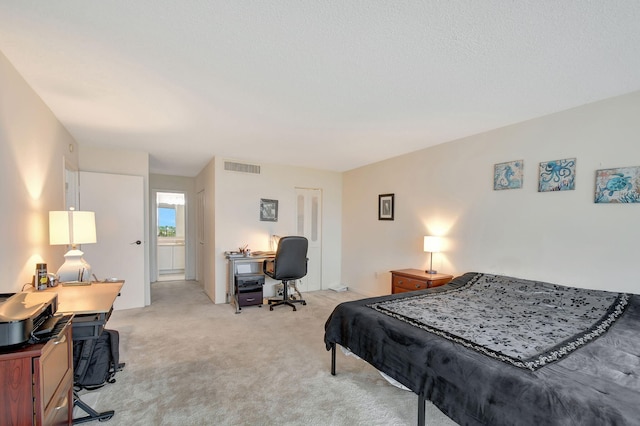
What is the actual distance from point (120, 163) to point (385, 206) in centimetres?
413

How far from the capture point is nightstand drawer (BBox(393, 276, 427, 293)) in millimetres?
3396

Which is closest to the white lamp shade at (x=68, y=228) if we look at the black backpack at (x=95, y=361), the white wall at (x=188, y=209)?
the black backpack at (x=95, y=361)

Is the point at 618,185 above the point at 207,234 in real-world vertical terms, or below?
above

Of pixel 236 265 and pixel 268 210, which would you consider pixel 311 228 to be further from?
pixel 236 265

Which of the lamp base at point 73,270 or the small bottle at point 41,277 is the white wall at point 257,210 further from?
the small bottle at point 41,277

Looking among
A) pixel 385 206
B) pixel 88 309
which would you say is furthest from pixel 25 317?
pixel 385 206

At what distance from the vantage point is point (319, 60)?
1.84 m

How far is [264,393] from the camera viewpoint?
217 centimetres

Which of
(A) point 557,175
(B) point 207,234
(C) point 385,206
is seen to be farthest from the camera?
(B) point 207,234

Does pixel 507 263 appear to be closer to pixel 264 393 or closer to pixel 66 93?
pixel 264 393

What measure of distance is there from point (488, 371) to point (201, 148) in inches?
159

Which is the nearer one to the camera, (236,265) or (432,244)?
(432,244)

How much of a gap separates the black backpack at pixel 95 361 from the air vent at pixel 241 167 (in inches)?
114

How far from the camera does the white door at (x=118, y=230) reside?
13.2ft
